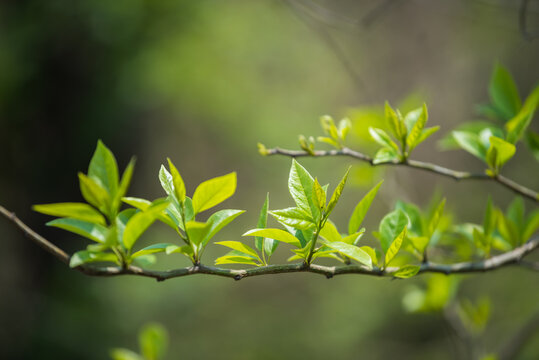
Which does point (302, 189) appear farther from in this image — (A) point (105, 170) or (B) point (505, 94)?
(B) point (505, 94)

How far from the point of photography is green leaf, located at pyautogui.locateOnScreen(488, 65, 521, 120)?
617 millimetres

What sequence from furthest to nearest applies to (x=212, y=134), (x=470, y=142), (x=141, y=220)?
1. (x=212, y=134)
2. (x=470, y=142)
3. (x=141, y=220)

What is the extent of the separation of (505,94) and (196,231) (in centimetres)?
52

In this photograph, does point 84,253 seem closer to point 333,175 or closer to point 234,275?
point 234,275

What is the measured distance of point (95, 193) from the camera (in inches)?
12.7

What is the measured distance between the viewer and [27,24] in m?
1.80

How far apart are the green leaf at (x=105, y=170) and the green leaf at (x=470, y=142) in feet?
1.42

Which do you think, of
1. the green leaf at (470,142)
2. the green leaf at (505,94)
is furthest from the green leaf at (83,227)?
the green leaf at (505,94)

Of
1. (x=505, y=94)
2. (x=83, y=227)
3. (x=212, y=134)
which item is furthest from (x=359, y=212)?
(x=212, y=134)

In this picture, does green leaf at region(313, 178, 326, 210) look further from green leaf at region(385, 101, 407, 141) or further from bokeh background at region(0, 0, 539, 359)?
bokeh background at region(0, 0, 539, 359)

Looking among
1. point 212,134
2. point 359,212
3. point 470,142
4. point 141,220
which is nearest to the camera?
point 141,220

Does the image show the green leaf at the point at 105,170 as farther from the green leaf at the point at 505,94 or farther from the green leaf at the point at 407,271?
the green leaf at the point at 505,94

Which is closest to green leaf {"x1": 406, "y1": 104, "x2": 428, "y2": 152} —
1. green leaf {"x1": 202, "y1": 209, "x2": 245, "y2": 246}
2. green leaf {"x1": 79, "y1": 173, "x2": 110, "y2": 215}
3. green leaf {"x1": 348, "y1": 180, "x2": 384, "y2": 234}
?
green leaf {"x1": 348, "y1": 180, "x2": 384, "y2": 234}

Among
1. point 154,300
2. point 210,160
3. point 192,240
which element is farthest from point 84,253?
point 210,160
